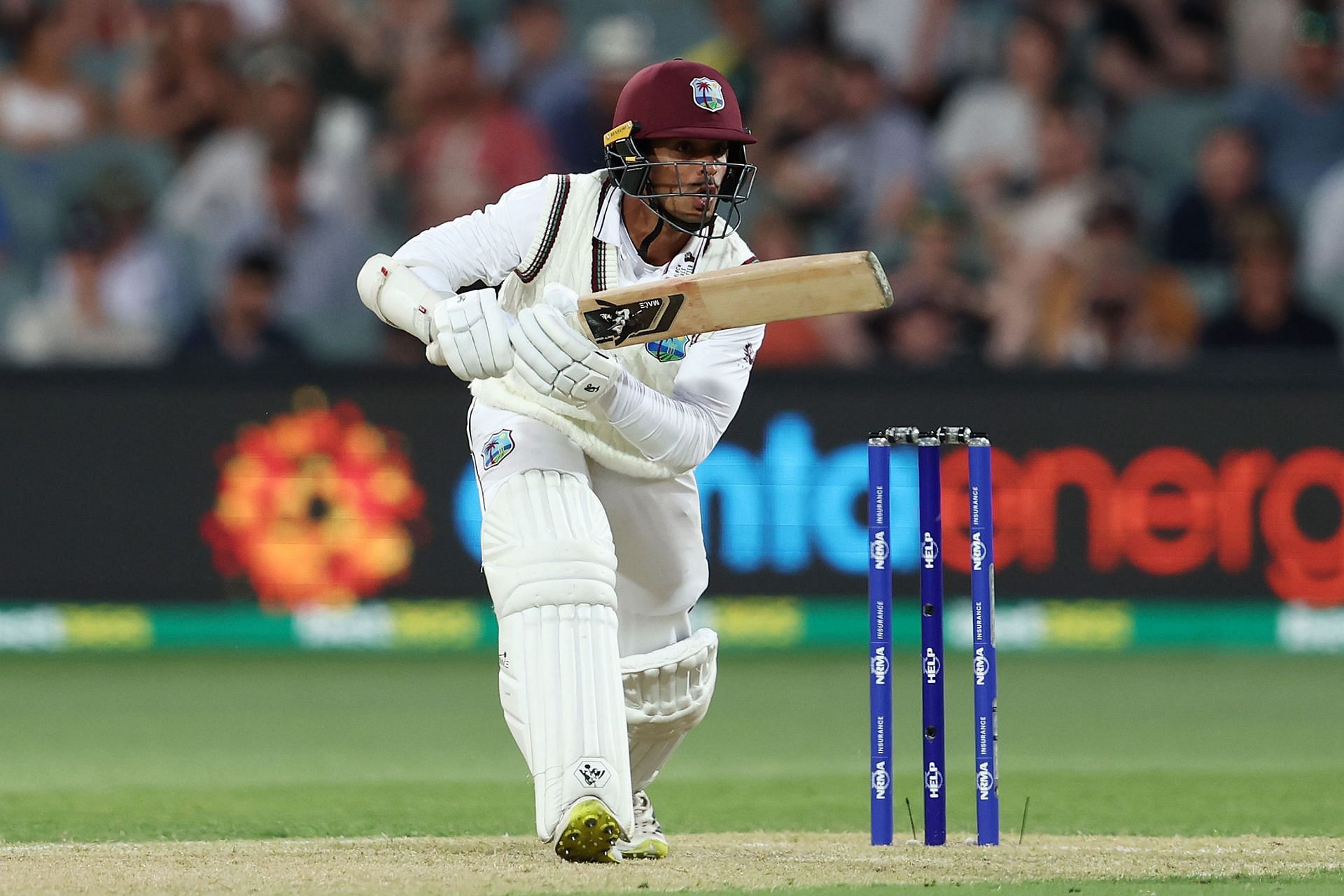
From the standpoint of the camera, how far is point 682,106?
4.38 meters

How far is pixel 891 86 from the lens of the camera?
32.6 feet

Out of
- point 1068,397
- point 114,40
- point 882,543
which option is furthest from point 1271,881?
point 114,40

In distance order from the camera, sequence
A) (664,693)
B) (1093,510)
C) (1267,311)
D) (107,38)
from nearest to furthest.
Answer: (664,693)
(1093,510)
(1267,311)
(107,38)

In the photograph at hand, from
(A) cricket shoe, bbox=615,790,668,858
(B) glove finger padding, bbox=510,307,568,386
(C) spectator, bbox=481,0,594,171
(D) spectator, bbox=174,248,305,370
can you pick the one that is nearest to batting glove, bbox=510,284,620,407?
(B) glove finger padding, bbox=510,307,568,386

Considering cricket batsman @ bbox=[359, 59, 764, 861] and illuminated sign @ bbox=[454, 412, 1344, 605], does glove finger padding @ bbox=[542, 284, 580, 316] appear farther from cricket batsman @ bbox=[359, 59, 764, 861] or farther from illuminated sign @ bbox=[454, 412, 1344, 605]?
illuminated sign @ bbox=[454, 412, 1344, 605]

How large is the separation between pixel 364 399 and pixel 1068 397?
282cm

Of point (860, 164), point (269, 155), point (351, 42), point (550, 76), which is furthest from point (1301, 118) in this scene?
point (269, 155)

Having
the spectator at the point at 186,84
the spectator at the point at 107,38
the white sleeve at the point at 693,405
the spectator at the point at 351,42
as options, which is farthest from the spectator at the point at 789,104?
the white sleeve at the point at 693,405

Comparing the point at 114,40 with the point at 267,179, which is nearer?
the point at 267,179

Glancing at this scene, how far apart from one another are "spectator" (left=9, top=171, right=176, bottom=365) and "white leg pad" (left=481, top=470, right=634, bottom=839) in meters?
5.28

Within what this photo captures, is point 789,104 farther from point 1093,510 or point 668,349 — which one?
point 668,349

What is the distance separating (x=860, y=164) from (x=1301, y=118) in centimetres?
204

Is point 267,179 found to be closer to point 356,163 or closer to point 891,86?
point 356,163

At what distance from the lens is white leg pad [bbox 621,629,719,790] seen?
4508 millimetres
